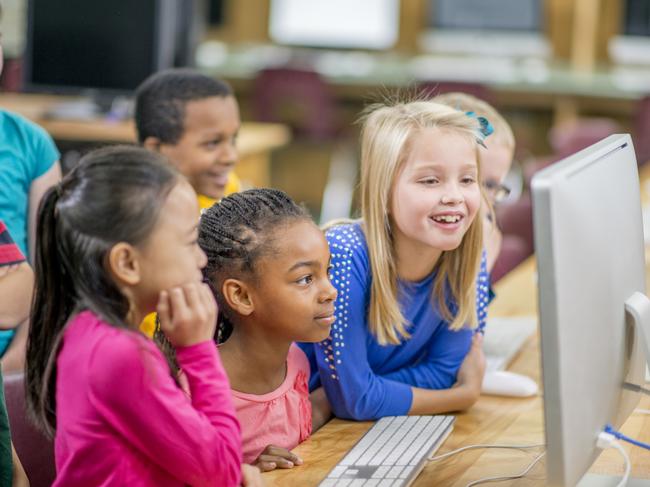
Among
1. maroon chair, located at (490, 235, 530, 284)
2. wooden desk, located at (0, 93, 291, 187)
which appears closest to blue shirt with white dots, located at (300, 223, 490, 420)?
maroon chair, located at (490, 235, 530, 284)

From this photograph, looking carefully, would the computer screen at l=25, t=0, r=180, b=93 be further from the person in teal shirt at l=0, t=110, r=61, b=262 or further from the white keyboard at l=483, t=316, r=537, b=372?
the white keyboard at l=483, t=316, r=537, b=372

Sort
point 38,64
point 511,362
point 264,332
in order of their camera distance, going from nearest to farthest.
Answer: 1. point 264,332
2. point 511,362
3. point 38,64

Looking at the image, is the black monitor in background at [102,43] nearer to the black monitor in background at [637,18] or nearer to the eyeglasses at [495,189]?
the eyeglasses at [495,189]

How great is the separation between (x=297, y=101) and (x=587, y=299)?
5659mm

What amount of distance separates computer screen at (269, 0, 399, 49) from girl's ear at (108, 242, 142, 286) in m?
6.55

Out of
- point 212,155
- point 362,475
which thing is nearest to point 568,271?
point 362,475

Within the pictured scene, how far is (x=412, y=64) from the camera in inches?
296

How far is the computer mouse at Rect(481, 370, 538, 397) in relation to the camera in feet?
6.87

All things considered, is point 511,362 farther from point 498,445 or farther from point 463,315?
point 498,445

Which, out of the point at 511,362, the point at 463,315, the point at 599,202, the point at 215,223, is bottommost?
the point at 511,362

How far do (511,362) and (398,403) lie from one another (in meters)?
0.44

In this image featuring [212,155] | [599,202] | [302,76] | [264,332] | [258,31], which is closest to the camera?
[599,202]

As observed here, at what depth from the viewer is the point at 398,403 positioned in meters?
1.92

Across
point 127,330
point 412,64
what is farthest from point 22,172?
point 412,64
